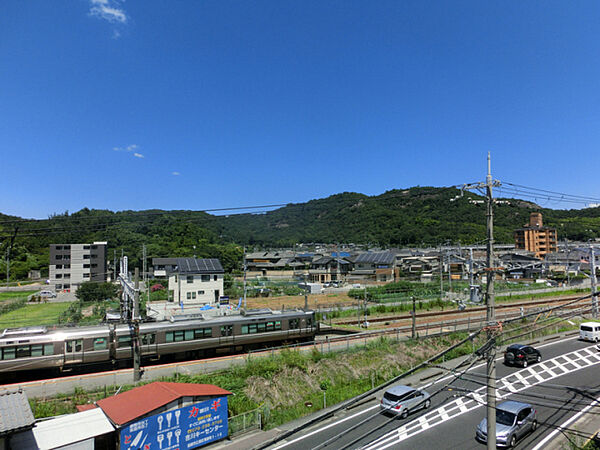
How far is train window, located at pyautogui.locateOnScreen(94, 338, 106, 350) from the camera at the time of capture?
17.3 metres

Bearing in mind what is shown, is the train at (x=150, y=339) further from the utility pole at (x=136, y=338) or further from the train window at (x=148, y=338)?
the utility pole at (x=136, y=338)

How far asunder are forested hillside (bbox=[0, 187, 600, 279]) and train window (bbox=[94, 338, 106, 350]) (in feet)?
55.3

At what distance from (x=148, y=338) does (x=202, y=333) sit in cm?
277

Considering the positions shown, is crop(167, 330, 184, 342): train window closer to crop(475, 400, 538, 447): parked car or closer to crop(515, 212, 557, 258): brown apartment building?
crop(475, 400, 538, 447): parked car

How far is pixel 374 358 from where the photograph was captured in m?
20.5

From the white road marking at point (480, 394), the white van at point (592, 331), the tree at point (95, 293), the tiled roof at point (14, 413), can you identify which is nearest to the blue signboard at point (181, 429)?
the tiled roof at point (14, 413)

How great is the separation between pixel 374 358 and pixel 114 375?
13.6 metres

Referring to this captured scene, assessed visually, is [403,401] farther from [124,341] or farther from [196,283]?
[196,283]

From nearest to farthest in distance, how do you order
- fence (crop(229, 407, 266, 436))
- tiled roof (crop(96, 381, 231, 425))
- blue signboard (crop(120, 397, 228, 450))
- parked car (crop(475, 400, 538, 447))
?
blue signboard (crop(120, 397, 228, 450)) → tiled roof (crop(96, 381, 231, 425)) → parked car (crop(475, 400, 538, 447)) → fence (crop(229, 407, 266, 436))

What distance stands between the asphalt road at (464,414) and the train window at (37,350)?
38.2ft

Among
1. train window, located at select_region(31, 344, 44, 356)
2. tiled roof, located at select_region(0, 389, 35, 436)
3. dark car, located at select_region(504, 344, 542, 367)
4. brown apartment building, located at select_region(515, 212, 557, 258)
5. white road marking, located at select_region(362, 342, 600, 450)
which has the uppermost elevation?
brown apartment building, located at select_region(515, 212, 557, 258)

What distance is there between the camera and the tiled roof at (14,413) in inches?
303

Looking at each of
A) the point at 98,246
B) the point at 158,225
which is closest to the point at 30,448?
the point at 98,246

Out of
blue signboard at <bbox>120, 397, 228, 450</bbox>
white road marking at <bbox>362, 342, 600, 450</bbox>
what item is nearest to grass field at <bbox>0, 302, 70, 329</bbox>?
blue signboard at <bbox>120, 397, 228, 450</bbox>
